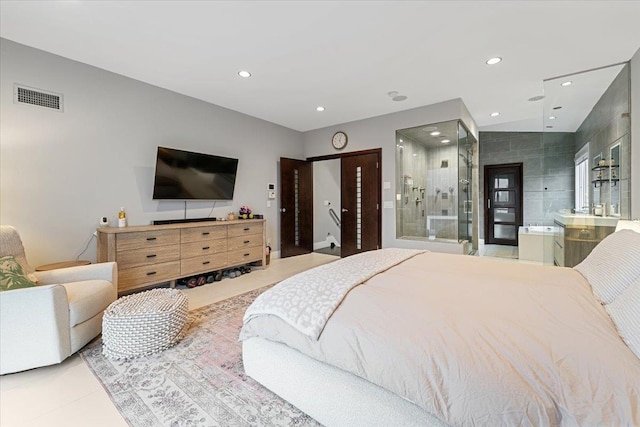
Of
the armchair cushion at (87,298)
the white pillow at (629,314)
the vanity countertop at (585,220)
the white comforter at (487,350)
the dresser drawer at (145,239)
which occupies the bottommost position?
the armchair cushion at (87,298)

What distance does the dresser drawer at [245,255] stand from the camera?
417 centimetres

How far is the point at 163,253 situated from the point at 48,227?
3.66 feet

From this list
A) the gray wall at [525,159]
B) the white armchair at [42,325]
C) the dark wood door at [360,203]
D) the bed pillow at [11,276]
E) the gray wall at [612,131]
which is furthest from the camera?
the gray wall at [525,159]

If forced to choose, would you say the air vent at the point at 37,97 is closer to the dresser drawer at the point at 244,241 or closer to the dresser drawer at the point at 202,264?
the dresser drawer at the point at 202,264

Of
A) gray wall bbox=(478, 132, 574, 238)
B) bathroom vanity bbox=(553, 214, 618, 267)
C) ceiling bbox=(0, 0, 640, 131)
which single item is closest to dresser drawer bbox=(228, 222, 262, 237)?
ceiling bbox=(0, 0, 640, 131)

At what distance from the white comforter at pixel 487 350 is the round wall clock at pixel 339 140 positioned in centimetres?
422

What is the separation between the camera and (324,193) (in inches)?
277

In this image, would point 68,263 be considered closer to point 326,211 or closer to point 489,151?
point 326,211

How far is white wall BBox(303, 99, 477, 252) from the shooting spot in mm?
4355

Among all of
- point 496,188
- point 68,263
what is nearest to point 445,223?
point 496,188

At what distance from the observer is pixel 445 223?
4844mm

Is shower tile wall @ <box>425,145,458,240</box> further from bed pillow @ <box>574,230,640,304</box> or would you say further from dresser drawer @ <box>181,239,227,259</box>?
dresser drawer @ <box>181,239,227,259</box>

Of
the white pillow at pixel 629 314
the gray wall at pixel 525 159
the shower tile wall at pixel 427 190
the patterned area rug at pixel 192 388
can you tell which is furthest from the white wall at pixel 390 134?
the patterned area rug at pixel 192 388

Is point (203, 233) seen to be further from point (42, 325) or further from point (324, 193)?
point (324, 193)
